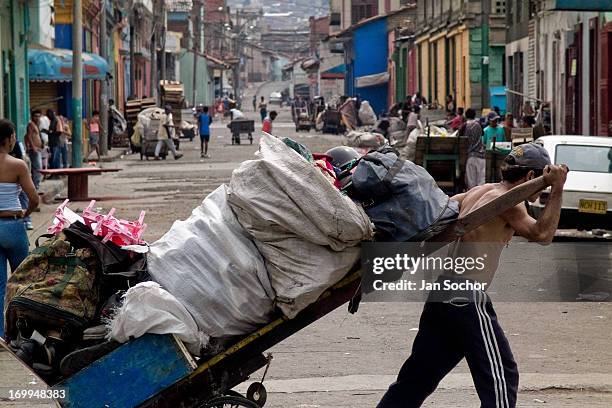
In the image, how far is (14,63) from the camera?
106ft

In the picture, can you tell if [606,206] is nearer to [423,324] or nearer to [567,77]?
[423,324]

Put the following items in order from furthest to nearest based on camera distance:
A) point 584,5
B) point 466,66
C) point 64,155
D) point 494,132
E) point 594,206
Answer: point 466,66, point 64,155, point 494,132, point 584,5, point 594,206

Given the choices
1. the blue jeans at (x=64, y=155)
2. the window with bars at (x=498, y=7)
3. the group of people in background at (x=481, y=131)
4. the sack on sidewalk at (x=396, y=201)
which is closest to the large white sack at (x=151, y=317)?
the sack on sidewalk at (x=396, y=201)

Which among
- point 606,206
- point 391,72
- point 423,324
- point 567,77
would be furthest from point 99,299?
point 391,72

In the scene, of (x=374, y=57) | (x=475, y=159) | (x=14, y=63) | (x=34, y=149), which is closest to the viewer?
(x=475, y=159)

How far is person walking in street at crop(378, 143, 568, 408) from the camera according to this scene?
6082 mm

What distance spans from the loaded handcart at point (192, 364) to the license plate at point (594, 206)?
435 inches

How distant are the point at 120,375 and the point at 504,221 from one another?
1.87 metres

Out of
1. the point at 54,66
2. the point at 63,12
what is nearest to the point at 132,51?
the point at 63,12

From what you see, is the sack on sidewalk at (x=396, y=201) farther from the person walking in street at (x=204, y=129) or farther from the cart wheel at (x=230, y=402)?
the person walking in street at (x=204, y=129)

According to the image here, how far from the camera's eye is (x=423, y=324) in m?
6.41

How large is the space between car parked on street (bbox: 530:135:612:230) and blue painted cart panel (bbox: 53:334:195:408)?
35.5 feet

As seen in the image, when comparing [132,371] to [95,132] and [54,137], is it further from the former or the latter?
[95,132]

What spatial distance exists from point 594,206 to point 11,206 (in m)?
9.08
